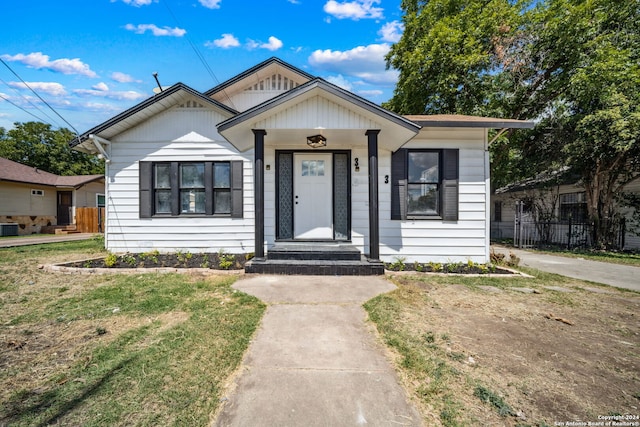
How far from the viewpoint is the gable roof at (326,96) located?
4828 millimetres

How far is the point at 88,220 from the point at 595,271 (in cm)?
2299

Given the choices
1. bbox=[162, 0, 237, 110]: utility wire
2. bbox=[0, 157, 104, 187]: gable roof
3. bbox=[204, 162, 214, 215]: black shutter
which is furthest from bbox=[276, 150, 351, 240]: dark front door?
bbox=[0, 157, 104, 187]: gable roof

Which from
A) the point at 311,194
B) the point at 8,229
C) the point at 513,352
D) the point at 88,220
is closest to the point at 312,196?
the point at 311,194

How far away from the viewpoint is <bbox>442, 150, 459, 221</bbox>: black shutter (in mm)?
6152

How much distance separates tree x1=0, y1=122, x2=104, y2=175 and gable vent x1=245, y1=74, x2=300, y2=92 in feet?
107

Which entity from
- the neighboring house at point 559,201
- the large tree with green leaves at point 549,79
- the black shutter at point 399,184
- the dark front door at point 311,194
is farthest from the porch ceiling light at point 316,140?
the neighboring house at point 559,201

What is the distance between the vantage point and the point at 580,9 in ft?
30.2

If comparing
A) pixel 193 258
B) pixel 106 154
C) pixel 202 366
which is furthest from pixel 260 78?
pixel 202 366

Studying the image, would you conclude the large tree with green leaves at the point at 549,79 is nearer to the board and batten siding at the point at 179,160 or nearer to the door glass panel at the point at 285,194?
the door glass panel at the point at 285,194

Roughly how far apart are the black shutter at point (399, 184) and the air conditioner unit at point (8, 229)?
64.1 ft

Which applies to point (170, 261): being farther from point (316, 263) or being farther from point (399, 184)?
point (399, 184)

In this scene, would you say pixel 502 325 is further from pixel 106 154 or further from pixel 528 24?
pixel 528 24

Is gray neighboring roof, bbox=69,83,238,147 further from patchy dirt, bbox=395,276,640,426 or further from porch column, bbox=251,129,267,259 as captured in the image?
patchy dirt, bbox=395,276,640,426

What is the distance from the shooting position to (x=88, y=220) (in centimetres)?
1616
